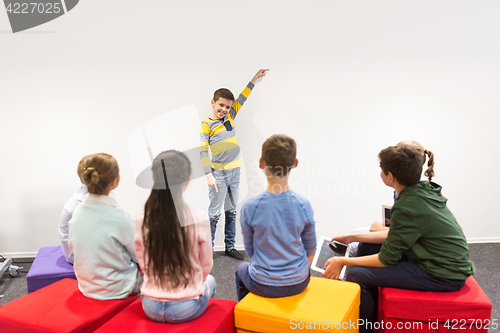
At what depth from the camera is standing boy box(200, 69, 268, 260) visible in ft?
9.06

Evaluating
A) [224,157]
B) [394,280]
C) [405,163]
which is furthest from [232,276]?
[405,163]

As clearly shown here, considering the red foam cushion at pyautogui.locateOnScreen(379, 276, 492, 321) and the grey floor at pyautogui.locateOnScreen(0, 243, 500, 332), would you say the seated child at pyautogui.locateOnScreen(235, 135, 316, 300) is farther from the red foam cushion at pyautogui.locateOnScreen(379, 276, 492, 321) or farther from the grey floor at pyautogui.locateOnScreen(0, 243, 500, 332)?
the grey floor at pyautogui.locateOnScreen(0, 243, 500, 332)

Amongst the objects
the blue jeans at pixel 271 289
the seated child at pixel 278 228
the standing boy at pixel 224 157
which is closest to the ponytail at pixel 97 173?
the seated child at pixel 278 228

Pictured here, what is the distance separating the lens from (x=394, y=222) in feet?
5.25

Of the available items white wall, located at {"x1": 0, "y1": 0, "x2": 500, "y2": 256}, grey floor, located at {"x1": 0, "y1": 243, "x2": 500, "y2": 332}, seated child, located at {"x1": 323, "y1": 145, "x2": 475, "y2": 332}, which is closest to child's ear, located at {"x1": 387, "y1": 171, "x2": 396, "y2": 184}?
seated child, located at {"x1": 323, "y1": 145, "x2": 475, "y2": 332}

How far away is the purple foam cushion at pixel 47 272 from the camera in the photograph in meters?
2.03

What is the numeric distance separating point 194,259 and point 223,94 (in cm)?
160

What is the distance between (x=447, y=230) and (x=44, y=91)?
3139 mm

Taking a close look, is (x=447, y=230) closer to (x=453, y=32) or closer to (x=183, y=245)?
(x=183, y=245)

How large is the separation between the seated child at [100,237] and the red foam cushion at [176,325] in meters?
0.18

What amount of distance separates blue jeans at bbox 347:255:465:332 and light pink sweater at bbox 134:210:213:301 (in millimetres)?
756

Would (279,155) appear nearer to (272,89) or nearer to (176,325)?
(176,325)

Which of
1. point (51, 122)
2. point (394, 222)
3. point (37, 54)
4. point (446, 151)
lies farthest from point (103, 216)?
point (446, 151)

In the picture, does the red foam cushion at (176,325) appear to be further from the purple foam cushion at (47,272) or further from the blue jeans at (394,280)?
the purple foam cushion at (47,272)
